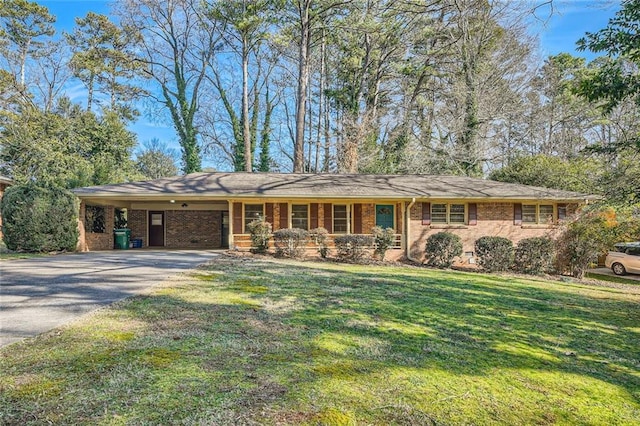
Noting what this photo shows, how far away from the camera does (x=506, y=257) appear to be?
12.5 meters

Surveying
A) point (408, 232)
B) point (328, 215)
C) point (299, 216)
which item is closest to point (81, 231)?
point (299, 216)

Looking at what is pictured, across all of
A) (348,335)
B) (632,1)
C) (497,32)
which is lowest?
(348,335)

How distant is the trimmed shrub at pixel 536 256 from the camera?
1250 centimetres

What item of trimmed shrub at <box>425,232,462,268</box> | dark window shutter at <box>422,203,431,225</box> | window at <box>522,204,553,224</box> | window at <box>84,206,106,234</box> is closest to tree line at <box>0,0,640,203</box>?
window at <box>84,206,106,234</box>

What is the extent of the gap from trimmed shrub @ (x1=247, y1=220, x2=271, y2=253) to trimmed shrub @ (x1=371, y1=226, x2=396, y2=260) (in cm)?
395

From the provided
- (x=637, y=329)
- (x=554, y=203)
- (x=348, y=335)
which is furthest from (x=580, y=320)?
(x=554, y=203)

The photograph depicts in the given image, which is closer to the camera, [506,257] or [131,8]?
[506,257]

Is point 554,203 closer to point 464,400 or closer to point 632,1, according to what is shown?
point 632,1

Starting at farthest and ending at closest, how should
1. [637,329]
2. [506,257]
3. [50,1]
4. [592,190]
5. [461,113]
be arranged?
1. [50,1]
2. [461,113]
3. [506,257]
4. [592,190]
5. [637,329]

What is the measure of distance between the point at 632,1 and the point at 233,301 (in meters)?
8.84

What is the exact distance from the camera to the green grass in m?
2.54

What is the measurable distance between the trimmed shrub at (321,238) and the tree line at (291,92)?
8.87 m

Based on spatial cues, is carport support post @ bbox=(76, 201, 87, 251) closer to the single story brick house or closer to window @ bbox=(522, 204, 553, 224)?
the single story brick house

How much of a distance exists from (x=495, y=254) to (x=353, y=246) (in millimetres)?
4838
